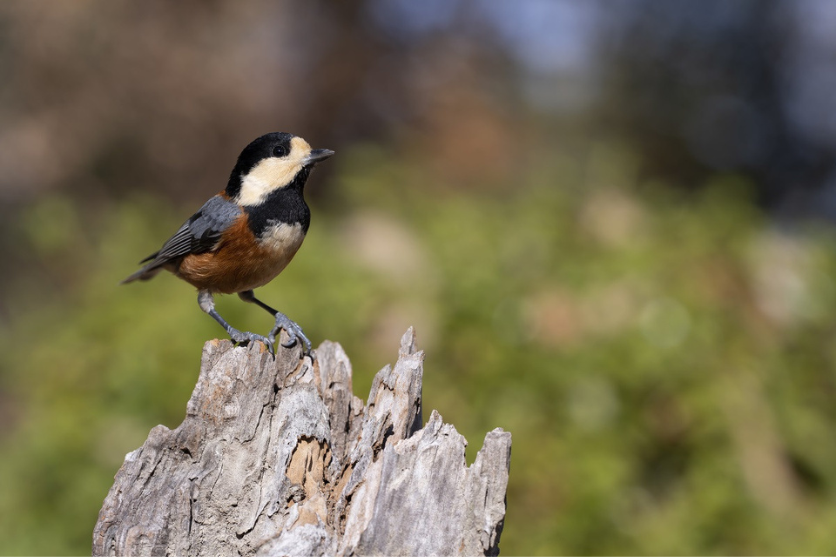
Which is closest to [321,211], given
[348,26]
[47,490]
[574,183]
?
[348,26]

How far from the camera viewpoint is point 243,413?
291cm

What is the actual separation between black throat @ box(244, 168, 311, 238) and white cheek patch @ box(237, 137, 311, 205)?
30 millimetres

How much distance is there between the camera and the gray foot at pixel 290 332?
11.5 feet

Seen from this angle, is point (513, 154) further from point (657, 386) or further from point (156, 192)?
point (657, 386)

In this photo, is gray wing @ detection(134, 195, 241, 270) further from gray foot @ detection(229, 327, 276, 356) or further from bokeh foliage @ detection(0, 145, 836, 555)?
bokeh foliage @ detection(0, 145, 836, 555)

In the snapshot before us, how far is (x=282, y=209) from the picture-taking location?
3.61 metres

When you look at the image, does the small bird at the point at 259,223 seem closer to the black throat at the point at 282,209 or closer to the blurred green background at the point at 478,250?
the black throat at the point at 282,209

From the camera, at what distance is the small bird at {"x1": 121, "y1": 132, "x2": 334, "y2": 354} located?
11.7 feet

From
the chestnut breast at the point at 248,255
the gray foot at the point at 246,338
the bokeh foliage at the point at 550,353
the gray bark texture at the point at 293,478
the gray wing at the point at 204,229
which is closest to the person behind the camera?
the gray bark texture at the point at 293,478

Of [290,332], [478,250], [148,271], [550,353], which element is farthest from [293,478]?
[478,250]

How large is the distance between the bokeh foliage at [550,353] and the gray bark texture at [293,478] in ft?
7.91

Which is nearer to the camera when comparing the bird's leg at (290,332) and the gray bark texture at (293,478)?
the gray bark texture at (293,478)

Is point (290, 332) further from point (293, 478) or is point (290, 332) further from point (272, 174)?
point (293, 478)

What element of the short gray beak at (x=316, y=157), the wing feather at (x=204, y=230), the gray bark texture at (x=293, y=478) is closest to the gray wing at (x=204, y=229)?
the wing feather at (x=204, y=230)
